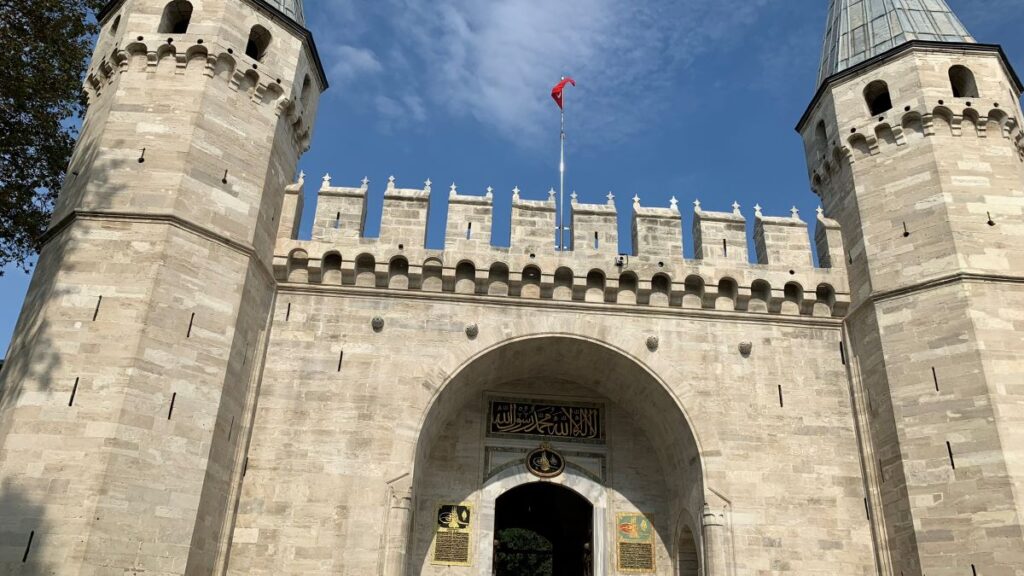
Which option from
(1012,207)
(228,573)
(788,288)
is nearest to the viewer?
(228,573)

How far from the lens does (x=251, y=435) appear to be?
12.8m

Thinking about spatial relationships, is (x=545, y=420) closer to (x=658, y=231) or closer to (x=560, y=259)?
(x=560, y=259)

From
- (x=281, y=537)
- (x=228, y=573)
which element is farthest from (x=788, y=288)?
(x=228, y=573)

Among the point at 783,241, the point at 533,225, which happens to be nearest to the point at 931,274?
the point at 783,241

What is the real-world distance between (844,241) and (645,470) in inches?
237

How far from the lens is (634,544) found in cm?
1477

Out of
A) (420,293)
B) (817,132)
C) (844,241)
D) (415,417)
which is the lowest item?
(415,417)

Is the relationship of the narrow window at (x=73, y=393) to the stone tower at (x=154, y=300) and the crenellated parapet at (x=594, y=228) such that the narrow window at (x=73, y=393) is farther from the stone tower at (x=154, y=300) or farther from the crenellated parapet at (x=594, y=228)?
the crenellated parapet at (x=594, y=228)

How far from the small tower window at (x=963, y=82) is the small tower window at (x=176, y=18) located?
597 inches

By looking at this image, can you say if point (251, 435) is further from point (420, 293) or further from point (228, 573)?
point (420, 293)

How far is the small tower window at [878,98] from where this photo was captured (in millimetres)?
15469

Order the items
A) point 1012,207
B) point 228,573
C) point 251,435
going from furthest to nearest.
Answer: point 1012,207
point 251,435
point 228,573

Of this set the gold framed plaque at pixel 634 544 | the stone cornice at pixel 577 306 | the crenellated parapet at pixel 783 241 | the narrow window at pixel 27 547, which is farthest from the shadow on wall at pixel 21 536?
the crenellated parapet at pixel 783 241

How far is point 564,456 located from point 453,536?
2.71 metres
